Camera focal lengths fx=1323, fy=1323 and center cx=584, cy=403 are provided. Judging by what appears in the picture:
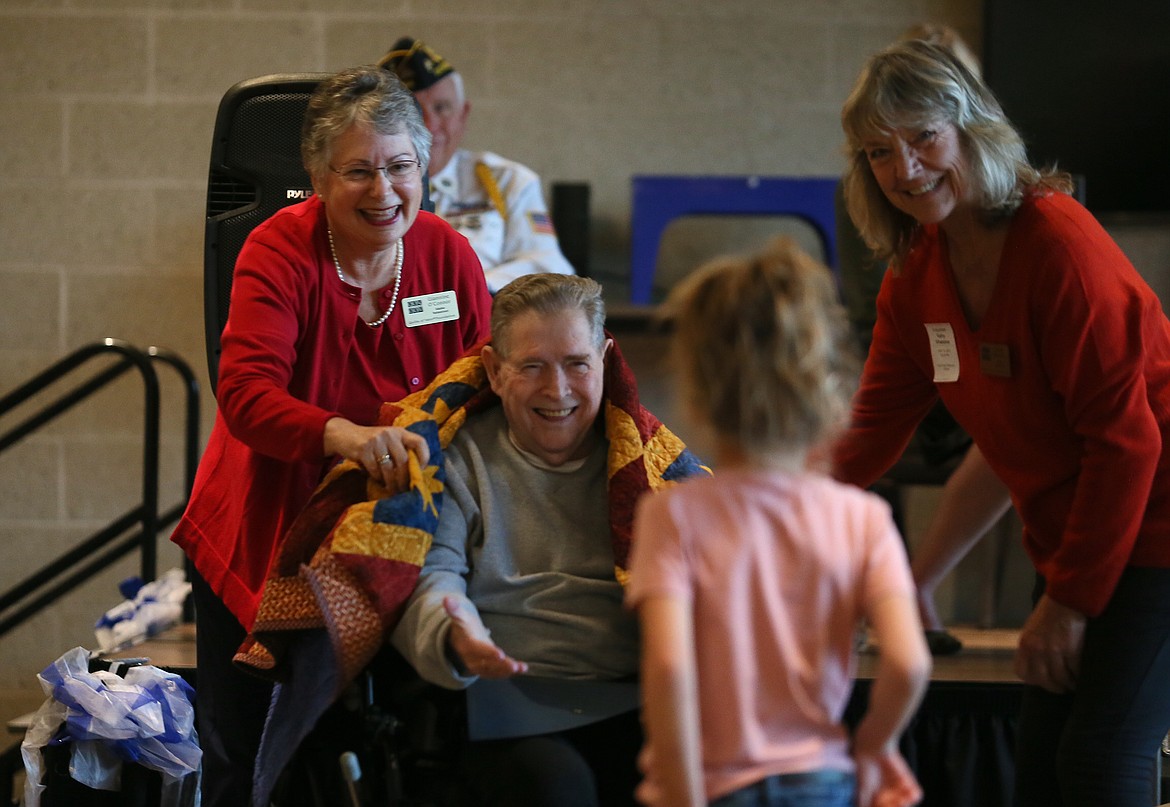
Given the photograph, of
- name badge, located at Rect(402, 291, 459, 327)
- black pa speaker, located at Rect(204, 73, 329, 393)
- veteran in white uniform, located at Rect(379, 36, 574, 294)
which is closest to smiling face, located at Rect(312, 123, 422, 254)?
name badge, located at Rect(402, 291, 459, 327)

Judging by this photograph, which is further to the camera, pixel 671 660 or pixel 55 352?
pixel 55 352

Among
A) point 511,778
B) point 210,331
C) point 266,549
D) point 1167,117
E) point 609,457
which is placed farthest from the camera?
point 1167,117

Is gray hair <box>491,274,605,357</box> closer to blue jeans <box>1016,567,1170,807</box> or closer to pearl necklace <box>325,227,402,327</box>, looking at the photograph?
pearl necklace <box>325,227,402,327</box>

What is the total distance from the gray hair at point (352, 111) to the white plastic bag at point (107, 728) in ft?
3.03

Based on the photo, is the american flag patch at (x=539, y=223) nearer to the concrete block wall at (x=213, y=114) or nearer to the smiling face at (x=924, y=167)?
the concrete block wall at (x=213, y=114)

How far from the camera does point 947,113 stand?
174 cm

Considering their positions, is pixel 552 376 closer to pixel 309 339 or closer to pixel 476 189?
pixel 309 339

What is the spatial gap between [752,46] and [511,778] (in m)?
3.02

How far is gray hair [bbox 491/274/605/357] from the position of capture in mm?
1821

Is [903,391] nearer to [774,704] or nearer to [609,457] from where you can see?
[609,457]

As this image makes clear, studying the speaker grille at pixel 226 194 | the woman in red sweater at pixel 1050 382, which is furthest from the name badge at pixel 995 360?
the speaker grille at pixel 226 194

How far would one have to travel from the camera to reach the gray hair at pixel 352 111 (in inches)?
77.5

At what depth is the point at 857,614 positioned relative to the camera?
121 centimetres

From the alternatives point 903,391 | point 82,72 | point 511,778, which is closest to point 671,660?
point 511,778
